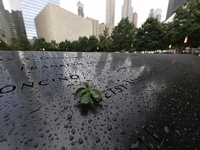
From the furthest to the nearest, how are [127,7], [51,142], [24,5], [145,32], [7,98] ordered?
[127,7] < [24,5] < [145,32] < [7,98] < [51,142]

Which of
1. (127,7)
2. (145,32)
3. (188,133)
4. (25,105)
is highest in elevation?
(127,7)

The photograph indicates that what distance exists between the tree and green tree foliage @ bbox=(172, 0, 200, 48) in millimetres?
6515

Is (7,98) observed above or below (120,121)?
above

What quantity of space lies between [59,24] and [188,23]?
124 feet

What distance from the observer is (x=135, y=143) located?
1.42 ft

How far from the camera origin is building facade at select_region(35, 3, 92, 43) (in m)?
32.2

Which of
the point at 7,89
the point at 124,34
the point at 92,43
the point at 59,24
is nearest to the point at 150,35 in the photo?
the point at 124,34

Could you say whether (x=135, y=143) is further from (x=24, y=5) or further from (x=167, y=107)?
(x=24, y=5)

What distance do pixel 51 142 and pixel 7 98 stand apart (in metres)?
0.50

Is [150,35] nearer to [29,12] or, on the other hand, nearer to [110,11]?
[29,12]

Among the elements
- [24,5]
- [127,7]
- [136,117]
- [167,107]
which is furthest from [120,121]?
[127,7]

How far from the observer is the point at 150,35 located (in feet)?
44.0

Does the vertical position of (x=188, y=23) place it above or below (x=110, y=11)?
below

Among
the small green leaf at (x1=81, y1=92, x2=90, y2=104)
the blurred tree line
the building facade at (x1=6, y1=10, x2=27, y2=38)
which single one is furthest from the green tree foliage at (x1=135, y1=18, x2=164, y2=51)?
the building facade at (x1=6, y1=10, x2=27, y2=38)
